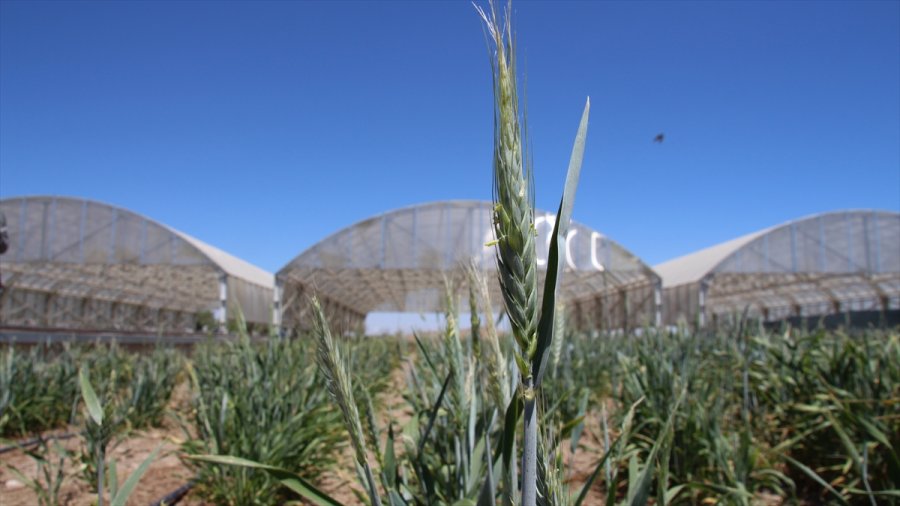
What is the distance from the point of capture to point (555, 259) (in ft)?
2.48

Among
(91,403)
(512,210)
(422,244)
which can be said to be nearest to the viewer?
(512,210)

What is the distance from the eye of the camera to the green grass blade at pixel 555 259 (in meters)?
0.73

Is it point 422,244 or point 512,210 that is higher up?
point 422,244

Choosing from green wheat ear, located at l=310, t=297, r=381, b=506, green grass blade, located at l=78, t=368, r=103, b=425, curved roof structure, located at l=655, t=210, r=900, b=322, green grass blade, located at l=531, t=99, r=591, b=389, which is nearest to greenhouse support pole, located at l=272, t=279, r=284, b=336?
curved roof structure, located at l=655, t=210, r=900, b=322

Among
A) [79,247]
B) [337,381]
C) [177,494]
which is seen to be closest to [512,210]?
[337,381]

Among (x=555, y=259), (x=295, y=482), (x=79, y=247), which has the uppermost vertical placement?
(x=79, y=247)

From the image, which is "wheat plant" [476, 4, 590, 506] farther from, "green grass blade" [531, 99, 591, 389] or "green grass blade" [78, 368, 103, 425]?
"green grass blade" [78, 368, 103, 425]

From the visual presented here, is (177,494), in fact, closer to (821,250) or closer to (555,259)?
(555,259)

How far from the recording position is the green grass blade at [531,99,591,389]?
73 centimetres

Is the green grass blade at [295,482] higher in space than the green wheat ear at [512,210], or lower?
lower

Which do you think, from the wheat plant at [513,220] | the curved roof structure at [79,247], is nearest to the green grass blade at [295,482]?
the wheat plant at [513,220]

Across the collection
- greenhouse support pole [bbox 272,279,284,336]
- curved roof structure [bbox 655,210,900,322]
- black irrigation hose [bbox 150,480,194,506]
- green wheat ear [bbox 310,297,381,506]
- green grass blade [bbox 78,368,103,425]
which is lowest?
black irrigation hose [bbox 150,480,194,506]

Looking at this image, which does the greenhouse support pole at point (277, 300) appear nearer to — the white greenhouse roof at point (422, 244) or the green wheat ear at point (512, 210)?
the white greenhouse roof at point (422, 244)

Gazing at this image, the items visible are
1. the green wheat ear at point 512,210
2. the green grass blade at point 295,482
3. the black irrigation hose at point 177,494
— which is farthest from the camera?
the black irrigation hose at point 177,494
